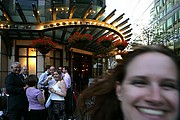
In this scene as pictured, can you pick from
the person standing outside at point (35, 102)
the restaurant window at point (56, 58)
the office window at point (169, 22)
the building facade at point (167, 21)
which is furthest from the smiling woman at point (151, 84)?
the office window at point (169, 22)

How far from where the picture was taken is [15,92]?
6.56 metres

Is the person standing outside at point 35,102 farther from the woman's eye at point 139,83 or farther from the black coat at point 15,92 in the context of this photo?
the woman's eye at point 139,83

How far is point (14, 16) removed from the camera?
15141mm

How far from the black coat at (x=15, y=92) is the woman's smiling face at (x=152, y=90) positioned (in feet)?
18.2

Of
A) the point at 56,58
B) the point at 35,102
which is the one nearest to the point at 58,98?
the point at 35,102

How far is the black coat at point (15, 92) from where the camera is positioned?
6.56 meters

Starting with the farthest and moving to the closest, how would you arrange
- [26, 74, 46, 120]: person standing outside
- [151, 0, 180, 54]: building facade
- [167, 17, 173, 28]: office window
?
[167, 17, 173, 28]: office window, [151, 0, 180, 54]: building facade, [26, 74, 46, 120]: person standing outside

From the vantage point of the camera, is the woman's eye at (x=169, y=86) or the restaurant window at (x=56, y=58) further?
the restaurant window at (x=56, y=58)

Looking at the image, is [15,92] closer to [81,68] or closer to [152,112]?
[152,112]

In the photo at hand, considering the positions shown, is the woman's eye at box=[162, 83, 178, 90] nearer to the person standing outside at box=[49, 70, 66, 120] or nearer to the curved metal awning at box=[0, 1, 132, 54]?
the person standing outside at box=[49, 70, 66, 120]

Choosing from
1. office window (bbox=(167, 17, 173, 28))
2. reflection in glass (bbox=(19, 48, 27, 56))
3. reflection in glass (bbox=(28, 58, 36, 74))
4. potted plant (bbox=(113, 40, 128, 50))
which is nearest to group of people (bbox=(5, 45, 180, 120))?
potted plant (bbox=(113, 40, 128, 50))

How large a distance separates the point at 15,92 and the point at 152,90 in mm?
5723

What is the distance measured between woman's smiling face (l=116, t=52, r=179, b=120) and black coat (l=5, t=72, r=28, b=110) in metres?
5.56

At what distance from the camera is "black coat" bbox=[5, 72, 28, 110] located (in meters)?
6.56
